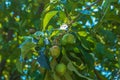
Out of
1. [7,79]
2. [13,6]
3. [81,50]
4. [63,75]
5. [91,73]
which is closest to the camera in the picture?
[63,75]

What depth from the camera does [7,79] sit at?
479cm

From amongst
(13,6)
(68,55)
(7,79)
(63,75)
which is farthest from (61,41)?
(7,79)

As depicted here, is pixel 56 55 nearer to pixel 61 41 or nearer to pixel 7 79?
pixel 61 41

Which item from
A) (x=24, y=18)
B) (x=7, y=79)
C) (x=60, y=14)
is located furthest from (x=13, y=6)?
(x=60, y=14)

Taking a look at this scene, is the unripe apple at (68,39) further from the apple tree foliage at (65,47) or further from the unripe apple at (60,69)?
the unripe apple at (60,69)

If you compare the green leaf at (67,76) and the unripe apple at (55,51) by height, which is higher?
the unripe apple at (55,51)

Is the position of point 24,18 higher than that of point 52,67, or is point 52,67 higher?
point 52,67

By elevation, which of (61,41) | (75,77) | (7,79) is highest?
(61,41)

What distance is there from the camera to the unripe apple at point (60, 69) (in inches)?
68.0

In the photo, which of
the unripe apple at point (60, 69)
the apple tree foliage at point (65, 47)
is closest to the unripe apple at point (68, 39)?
the apple tree foliage at point (65, 47)

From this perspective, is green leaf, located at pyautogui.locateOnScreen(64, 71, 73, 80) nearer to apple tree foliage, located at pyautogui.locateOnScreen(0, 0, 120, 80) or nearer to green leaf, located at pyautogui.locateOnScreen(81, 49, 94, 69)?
apple tree foliage, located at pyautogui.locateOnScreen(0, 0, 120, 80)

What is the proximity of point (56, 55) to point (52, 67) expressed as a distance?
6 cm

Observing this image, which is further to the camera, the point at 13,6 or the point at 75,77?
the point at 13,6

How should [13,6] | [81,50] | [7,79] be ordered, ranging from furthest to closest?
1. [7,79]
2. [13,6]
3. [81,50]
